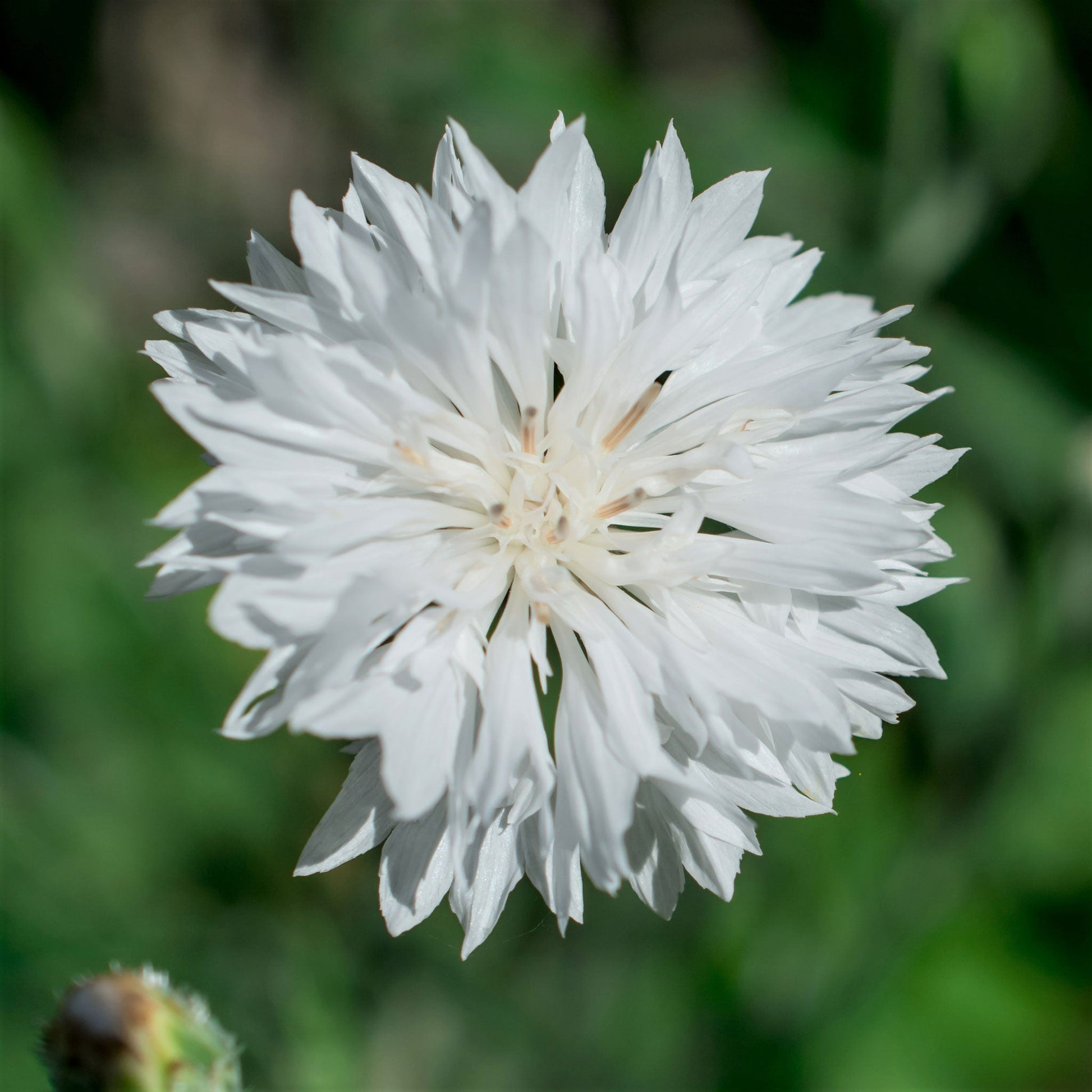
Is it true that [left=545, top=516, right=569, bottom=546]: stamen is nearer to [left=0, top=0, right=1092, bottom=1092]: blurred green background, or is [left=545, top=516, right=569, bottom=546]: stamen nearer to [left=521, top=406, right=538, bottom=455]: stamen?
[left=521, top=406, right=538, bottom=455]: stamen

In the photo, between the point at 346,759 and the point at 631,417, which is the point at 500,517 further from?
the point at 346,759

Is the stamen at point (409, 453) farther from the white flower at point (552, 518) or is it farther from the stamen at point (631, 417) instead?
the stamen at point (631, 417)

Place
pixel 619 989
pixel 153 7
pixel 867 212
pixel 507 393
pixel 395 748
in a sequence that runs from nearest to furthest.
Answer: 1. pixel 395 748
2. pixel 507 393
3. pixel 619 989
4. pixel 867 212
5. pixel 153 7

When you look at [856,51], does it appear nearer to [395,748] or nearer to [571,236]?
[571,236]

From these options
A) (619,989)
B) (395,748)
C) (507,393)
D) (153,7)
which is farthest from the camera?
(153,7)

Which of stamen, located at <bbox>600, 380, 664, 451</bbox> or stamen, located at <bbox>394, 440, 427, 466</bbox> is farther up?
stamen, located at <bbox>600, 380, 664, 451</bbox>

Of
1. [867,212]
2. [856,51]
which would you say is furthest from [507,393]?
[856,51]

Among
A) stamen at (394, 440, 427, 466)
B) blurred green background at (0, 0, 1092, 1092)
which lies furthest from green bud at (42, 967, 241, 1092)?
stamen at (394, 440, 427, 466)
